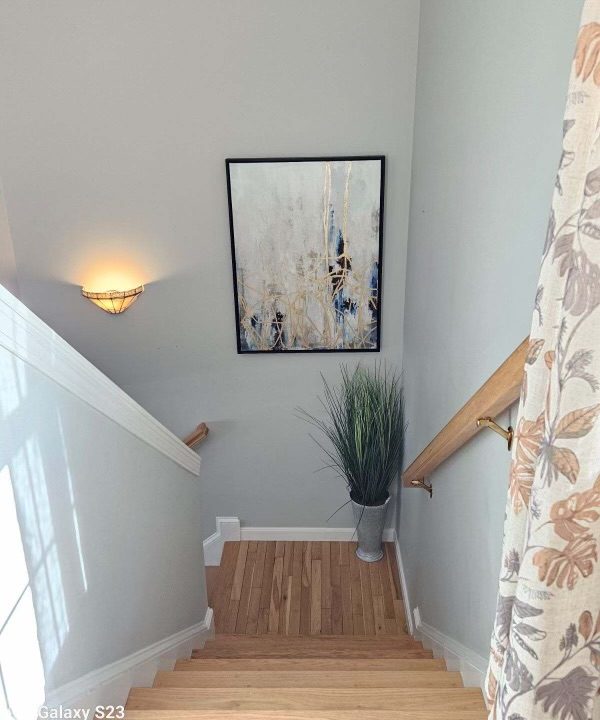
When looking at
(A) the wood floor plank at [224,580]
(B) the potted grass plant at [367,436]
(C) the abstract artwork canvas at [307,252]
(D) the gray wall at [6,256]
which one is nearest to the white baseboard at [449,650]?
(B) the potted grass plant at [367,436]

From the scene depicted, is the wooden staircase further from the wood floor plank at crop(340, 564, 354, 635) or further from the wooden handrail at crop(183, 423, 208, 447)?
the wooden handrail at crop(183, 423, 208, 447)

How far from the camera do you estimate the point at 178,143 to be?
2965 mm

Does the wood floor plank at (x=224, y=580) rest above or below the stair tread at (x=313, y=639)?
below

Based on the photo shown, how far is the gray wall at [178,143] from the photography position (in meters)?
2.78

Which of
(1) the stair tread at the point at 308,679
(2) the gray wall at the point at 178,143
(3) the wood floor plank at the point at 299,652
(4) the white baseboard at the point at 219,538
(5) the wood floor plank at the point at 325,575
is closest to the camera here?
(1) the stair tread at the point at 308,679

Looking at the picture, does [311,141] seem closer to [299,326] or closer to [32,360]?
[299,326]

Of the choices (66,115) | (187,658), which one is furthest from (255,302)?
(187,658)

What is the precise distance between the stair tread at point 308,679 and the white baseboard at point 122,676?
8cm

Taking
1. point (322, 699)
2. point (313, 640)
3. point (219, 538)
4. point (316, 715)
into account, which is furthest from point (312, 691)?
point (219, 538)

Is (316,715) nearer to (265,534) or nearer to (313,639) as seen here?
(313,639)

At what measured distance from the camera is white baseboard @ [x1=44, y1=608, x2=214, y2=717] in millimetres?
1567

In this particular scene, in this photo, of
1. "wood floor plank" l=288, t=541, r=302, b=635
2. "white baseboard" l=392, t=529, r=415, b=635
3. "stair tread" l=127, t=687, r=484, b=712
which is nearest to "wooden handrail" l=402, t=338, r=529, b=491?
"stair tread" l=127, t=687, r=484, b=712

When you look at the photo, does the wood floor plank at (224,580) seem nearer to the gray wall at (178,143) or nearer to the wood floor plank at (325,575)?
the wood floor plank at (325,575)

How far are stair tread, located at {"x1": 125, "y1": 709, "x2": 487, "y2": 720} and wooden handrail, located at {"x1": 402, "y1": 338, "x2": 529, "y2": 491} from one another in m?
0.71
